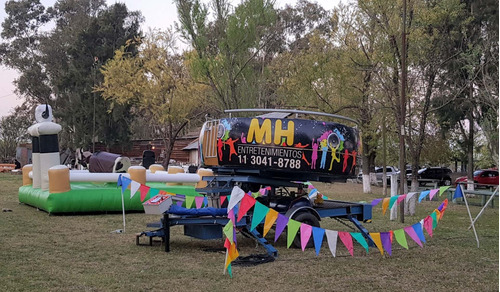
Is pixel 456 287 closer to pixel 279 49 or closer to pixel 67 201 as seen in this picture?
pixel 67 201

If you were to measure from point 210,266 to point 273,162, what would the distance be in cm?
252

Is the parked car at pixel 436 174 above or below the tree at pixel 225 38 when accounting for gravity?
below

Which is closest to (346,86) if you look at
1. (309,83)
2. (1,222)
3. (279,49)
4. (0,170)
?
(309,83)

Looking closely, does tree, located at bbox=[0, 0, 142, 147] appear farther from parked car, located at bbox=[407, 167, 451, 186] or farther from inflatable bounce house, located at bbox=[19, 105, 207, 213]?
inflatable bounce house, located at bbox=[19, 105, 207, 213]

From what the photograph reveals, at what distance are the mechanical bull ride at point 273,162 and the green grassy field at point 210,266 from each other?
63 centimetres

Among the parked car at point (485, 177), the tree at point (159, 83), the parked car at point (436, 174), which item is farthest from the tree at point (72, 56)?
the parked car at point (485, 177)

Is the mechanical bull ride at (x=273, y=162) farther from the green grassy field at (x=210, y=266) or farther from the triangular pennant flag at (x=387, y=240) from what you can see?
the triangular pennant flag at (x=387, y=240)

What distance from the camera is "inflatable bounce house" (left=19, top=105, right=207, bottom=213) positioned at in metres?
16.0

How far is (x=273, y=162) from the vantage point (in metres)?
10.7

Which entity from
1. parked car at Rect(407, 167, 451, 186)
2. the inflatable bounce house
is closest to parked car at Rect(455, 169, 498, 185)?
parked car at Rect(407, 167, 451, 186)

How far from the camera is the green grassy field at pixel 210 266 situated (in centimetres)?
785

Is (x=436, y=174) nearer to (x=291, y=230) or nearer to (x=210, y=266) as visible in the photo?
(x=291, y=230)

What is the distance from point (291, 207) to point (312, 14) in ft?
128

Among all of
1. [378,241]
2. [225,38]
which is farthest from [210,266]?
[225,38]
